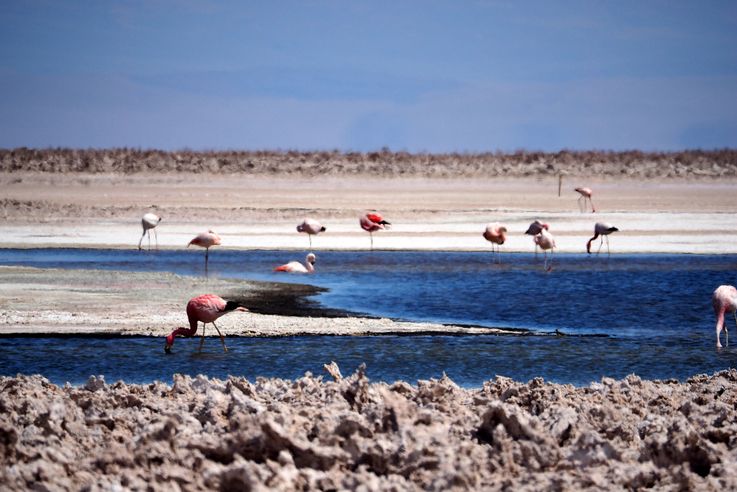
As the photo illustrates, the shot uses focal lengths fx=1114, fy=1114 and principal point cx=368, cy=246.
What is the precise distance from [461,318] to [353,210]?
17380 millimetres

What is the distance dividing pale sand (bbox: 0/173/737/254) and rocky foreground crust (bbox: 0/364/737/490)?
1737 cm

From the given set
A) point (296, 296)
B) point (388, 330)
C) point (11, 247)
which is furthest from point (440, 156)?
point (388, 330)

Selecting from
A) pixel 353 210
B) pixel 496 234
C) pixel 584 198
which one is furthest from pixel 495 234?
pixel 584 198

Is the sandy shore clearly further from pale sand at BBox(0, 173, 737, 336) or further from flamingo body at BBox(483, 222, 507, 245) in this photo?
flamingo body at BBox(483, 222, 507, 245)

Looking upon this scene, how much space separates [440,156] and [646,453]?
49778 millimetres

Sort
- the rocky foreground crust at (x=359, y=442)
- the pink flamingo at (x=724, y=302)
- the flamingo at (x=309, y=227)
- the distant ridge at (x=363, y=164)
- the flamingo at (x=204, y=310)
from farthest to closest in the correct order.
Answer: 1. the distant ridge at (x=363, y=164)
2. the flamingo at (x=309, y=227)
3. the pink flamingo at (x=724, y=302)
4. the flamingo at (x=204, y=310)
5. the rocky foreground crust at (x=359, y=442)

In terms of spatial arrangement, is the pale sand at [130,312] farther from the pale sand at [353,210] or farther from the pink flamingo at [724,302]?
the pale sand at [353,210]

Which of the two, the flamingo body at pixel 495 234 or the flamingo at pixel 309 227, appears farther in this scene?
the flamingo at pixel 309 227

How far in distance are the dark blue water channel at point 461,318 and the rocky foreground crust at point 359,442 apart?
9.16 feet

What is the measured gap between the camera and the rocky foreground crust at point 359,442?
17.4 ft

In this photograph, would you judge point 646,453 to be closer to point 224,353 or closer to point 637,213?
point 224,353

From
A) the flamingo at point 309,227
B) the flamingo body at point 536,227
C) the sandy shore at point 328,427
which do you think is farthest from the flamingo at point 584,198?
the sandy shore at point 328,427

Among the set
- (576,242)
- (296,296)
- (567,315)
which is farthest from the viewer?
(576,242)

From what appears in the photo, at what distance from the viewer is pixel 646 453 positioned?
582cm
